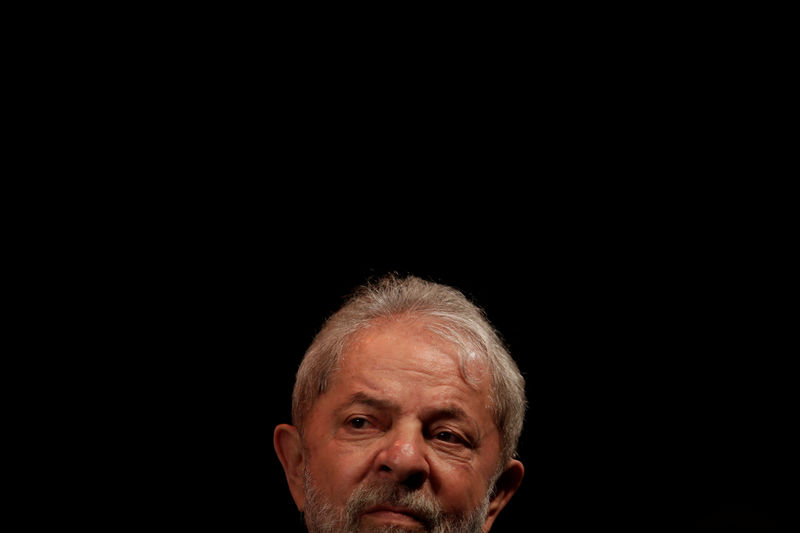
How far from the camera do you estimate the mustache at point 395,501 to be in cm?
216

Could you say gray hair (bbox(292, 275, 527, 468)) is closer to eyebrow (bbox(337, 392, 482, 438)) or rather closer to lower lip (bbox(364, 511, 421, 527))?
eyebrow (bbox(337, 392, 482, 438))

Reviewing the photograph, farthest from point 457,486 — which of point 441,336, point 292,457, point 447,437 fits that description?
point 292,457

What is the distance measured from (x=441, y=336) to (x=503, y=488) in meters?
0.48

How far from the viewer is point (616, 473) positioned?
3.21 m

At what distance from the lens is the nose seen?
2162mm

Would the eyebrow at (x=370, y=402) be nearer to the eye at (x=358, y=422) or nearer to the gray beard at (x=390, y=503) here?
the eye at (x=358, y=422)

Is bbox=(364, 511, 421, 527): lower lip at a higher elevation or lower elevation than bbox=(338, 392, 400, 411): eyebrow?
lower

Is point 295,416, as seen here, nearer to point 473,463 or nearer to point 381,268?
point 473,463

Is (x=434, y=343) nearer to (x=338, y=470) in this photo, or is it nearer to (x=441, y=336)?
(x=441, y=336)

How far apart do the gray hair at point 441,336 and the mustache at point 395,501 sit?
325mm

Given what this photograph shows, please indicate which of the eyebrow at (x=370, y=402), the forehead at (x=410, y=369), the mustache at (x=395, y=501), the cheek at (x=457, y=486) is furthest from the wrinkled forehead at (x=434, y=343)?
the mustache at (x=395, y=501)

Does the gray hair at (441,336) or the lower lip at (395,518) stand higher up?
the gray hair at (441,336)

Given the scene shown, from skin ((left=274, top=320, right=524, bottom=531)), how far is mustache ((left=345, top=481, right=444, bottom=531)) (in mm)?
19

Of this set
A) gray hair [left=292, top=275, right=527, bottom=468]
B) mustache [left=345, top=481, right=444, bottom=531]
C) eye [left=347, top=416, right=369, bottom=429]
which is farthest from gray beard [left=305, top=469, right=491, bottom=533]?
gray hair [left=292, top=275, right=527, bottom=468]
